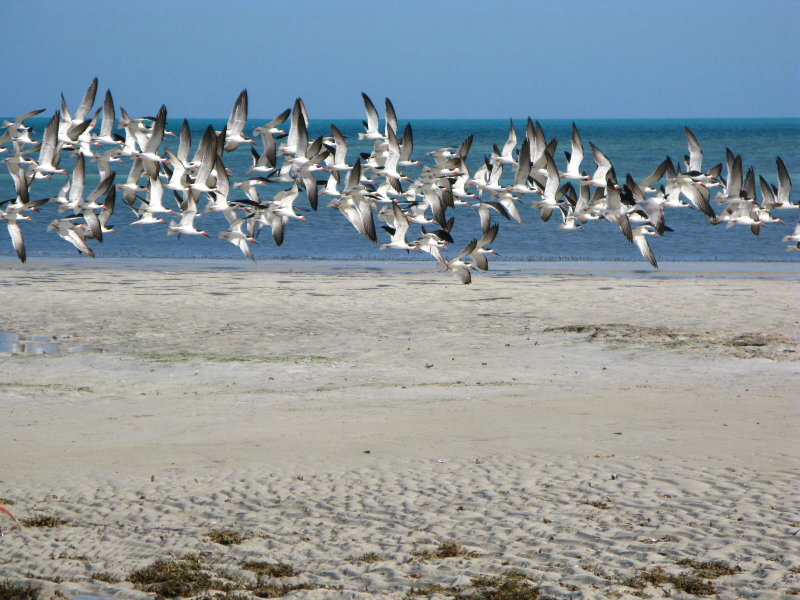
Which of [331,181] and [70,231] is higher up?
[331,181]

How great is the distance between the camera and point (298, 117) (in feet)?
64.8

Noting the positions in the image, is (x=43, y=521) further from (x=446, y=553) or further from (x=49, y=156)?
(x=49, y=156)

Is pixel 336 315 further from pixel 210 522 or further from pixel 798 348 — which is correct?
pixel 210 522

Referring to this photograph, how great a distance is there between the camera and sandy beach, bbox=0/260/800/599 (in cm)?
802

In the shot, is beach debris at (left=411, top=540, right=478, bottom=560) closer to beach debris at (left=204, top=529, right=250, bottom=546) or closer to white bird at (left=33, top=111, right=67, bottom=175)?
beach debris at (left=204, top=529, right=250, bottom=546)

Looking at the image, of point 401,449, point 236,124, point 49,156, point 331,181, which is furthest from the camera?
point 331,181

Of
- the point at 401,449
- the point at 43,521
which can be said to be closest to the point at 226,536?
the point at 43,521

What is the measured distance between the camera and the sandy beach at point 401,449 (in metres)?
8.02

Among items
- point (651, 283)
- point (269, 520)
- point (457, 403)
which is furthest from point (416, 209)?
point (269, 520)

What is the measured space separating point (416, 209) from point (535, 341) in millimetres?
5745

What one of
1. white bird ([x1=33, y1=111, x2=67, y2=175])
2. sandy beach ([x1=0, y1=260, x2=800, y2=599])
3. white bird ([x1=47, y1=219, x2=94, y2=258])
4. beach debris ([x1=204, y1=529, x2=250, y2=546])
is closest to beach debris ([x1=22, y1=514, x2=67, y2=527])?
sandy beach ([x1=0, y1=260, x2=800, y2=599])

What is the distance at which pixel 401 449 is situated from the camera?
11.6 meters

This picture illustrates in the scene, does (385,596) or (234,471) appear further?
(234,471)

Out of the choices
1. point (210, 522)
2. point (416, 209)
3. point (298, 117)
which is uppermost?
point (298, 117)
